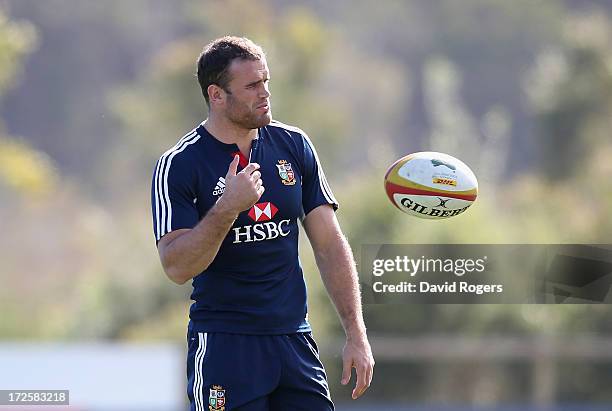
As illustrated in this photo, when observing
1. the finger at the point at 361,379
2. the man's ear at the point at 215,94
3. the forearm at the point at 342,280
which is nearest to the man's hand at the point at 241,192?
the man's ear at the point at 215,94

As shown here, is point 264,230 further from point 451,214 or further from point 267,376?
point 451,214

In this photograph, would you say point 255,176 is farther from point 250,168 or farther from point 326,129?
point 326,129

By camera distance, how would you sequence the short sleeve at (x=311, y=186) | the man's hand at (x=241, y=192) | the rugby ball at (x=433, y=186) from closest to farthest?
the man's hand at (x=241, y=192), the short sleeve at (x=311, y=186), the rugby ball at (x=433, y=186)

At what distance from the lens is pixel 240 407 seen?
15.3 feet

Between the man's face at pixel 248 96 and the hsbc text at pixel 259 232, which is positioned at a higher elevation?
the man's face at pixel 248 96

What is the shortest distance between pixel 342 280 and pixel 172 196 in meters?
0.84

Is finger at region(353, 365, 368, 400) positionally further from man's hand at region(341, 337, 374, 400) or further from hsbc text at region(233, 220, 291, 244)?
hsbc text at region(233, 220, 291, 244)

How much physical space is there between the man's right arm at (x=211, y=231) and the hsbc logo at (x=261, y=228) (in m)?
0.22

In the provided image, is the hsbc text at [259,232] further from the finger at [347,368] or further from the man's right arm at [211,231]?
the finger at [347,368]

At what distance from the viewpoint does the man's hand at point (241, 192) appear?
173 inches

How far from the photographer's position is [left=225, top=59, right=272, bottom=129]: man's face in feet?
15.8

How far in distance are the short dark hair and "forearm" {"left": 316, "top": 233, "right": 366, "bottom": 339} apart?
845 millimetres

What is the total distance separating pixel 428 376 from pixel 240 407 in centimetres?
829

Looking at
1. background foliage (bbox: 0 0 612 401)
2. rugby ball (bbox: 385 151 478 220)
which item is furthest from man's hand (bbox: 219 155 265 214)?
background foliage (bbox: 0 0 612 401)
